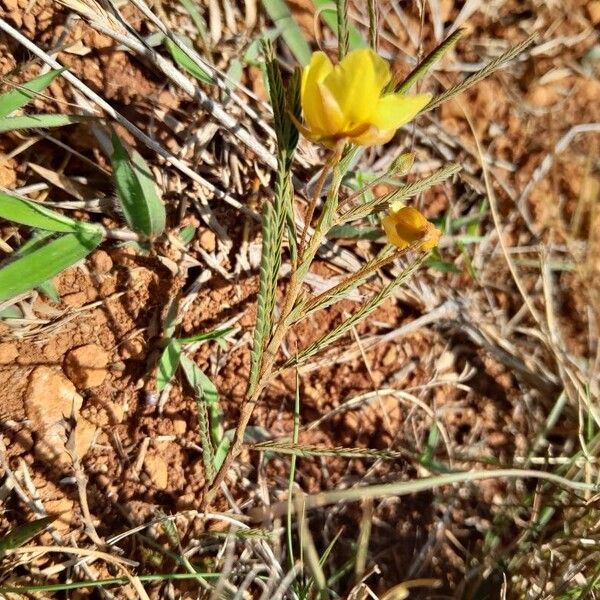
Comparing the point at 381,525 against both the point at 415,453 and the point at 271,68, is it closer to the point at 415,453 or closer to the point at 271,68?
the point at 415,453

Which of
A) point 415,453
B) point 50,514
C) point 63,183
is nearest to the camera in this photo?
point 50,514

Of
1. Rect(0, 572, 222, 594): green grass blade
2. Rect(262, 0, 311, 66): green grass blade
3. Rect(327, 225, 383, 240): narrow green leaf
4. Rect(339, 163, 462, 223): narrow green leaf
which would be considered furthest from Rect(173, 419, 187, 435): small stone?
Rect(262, 0, 311, 66): green grass blade

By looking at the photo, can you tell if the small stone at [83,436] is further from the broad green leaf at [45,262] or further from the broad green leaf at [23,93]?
the broad green leaf at [23,93]

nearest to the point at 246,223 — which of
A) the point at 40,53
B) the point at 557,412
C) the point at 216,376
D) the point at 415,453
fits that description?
the point at 216,376

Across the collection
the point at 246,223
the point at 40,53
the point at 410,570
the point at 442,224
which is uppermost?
the point at 40,53

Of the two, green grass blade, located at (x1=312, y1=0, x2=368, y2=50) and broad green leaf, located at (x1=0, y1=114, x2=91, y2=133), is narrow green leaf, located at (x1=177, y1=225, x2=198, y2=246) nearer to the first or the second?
broad green leaf, located at (x1=0, y1=114, x2=91, y2=133)

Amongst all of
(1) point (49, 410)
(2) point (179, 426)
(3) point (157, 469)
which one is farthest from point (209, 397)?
(1) point (49, 410)

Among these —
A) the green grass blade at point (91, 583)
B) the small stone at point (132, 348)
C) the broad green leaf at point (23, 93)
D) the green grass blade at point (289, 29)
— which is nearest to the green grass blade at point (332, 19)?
the green grass blade at point (289, 29)
